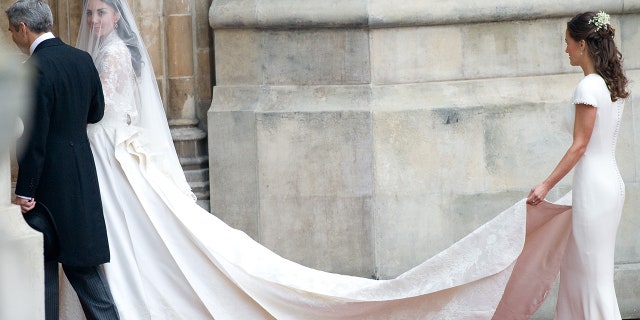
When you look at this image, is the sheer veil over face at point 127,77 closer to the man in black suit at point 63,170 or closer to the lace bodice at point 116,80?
the lace bodice at point 116,80

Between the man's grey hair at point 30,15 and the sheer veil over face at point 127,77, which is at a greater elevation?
the man's grey hair at point 30,15

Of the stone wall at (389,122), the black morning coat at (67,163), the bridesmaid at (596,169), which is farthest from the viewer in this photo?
the stone wall at (389,122)

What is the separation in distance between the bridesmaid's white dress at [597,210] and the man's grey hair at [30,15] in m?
2.83

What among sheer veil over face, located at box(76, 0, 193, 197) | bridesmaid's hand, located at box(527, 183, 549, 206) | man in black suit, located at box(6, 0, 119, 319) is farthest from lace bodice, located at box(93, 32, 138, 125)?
bridesmaid's hand, located at box(527, 183, 549, 206)

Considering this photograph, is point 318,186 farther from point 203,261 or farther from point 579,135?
point 579,135

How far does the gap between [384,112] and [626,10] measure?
182cm

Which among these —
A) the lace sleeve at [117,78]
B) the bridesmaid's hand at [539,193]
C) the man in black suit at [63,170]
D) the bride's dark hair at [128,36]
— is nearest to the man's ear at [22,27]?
the man in black suit at [63,170]

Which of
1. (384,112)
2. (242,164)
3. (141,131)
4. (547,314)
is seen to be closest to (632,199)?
(547,314)

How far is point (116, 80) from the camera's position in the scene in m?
6.94

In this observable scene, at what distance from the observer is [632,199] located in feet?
26.8

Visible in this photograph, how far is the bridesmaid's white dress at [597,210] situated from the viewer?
6.30m

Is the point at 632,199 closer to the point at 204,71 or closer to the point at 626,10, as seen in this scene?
the point at 626,10

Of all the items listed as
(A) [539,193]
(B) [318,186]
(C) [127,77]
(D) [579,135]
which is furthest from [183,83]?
(D) [579,135]

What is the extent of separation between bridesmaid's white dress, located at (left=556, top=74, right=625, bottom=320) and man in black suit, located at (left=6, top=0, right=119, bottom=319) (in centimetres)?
251
